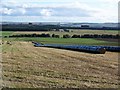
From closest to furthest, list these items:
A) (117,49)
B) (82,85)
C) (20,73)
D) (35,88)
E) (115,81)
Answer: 1. (35,88)
2. (82,85)
3. (115,81)
4. (20,73)
5. (117,49)

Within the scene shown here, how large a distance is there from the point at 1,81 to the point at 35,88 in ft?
9.34

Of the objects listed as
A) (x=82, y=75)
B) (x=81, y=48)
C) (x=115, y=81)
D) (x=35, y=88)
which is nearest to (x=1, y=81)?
(x=35, y=88)

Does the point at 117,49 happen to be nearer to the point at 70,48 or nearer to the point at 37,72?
the point at 70,48

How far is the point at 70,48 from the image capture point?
41.6 metres

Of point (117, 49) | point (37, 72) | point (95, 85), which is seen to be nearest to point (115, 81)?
point (95, 85)

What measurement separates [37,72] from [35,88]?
5400 millimetres

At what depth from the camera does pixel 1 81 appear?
16047mm

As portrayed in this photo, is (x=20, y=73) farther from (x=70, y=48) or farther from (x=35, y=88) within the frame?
(x=70, y=48)

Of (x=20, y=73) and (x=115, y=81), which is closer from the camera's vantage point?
(x=115, y=81)

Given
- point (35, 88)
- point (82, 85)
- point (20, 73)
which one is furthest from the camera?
point (20, 73)

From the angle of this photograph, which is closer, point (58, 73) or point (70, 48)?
point (58, 73)

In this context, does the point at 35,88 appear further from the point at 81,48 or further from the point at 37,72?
the point at 81,48

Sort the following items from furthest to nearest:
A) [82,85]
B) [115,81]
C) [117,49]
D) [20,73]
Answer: [117,49], [20,73], [115,81], [82,85]

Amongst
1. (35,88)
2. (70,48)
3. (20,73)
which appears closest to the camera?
(35,88)
